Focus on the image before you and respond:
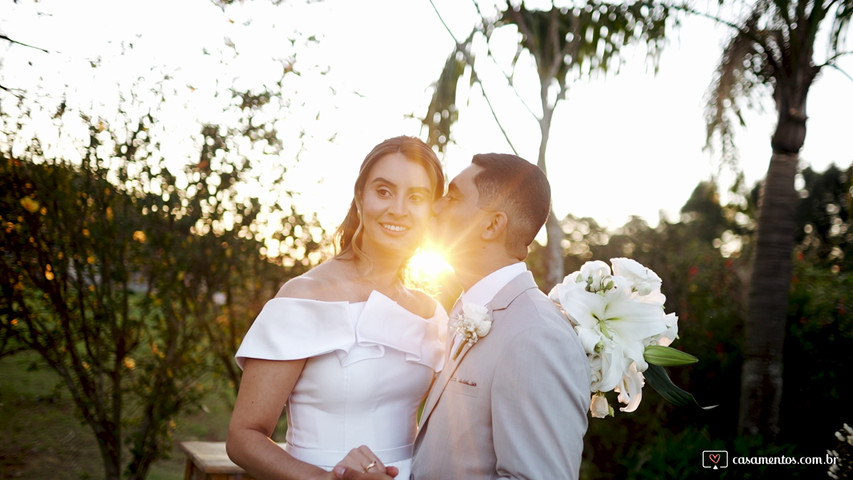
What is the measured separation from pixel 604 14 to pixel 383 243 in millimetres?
4186

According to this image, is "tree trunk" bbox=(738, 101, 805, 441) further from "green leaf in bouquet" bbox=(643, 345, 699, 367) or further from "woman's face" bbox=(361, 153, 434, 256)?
"woman's face" bbox=(361, 153, 434, 256)

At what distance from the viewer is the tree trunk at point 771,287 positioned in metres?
5.74

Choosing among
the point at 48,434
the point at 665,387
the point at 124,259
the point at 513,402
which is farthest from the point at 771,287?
the point at 48,434

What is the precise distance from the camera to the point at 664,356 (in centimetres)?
254

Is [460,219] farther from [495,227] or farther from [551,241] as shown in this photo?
[551,241]

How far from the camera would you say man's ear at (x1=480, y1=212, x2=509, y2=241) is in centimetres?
285

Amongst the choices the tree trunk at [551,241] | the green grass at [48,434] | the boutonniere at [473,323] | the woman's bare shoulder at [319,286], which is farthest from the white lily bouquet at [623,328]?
the green grass at [48,434]

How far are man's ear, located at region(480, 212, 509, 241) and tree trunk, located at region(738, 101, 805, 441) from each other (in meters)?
4.00

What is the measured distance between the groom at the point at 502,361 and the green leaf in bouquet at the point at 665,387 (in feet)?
1.35

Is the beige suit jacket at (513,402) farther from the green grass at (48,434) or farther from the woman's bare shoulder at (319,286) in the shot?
the green grass at (48,434)

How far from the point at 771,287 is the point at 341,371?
448 cm

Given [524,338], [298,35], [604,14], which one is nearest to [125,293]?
[298,35]

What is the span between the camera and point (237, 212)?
5871 mm

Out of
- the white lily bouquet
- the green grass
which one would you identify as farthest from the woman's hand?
the green grass
